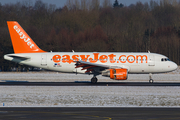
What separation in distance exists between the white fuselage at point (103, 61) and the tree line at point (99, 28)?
111ft

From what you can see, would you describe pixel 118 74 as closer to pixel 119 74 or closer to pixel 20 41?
pixel 119 74

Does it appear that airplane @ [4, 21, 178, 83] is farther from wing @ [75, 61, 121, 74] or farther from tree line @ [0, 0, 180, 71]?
tree line @ [0, 0, 180, 71]

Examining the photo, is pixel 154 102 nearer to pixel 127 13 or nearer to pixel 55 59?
pixel 55 59

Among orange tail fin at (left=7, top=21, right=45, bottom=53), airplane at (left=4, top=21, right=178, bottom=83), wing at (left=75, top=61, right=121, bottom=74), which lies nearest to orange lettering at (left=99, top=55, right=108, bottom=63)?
airplane at (left=4, top=21, right=178, bottom=83)

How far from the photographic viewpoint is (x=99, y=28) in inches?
3620

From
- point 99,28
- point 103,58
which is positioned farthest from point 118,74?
point 99,28

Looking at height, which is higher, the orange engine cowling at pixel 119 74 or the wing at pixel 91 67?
the wing at pixel 91 67

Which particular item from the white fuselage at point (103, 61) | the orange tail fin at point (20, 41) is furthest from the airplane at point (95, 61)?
the orange tail fin at point (20, 41)

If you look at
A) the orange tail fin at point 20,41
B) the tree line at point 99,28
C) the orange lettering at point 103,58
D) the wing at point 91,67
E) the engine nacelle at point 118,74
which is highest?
the tree line at point 99,28

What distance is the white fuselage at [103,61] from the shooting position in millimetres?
36281

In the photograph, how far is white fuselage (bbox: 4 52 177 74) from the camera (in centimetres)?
3628

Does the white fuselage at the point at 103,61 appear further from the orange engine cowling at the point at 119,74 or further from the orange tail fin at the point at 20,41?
the orange engine cowling at the point at 119,74
